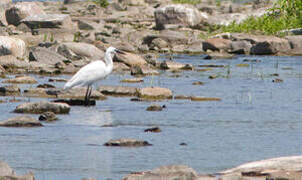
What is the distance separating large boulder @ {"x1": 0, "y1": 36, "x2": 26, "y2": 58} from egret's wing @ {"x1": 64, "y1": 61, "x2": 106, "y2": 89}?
9.79m

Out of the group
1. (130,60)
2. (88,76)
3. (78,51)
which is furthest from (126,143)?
(78,51)

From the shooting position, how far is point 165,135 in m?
11.1

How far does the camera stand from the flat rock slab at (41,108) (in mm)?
13008

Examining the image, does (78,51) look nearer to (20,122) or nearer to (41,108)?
(41,108)

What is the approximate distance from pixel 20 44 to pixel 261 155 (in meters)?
16.8

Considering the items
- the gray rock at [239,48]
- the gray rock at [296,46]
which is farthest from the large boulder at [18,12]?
the gray rock at [296,46]

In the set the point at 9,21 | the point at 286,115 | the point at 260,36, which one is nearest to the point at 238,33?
the point at 260,36

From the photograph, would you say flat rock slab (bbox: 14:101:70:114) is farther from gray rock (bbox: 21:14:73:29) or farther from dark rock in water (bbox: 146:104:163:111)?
gray rock (bbox: 21:14:73:29)

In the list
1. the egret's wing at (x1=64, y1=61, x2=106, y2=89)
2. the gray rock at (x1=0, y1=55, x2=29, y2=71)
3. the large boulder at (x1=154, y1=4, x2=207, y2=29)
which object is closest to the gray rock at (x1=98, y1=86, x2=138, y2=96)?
the egret's wing at (x1=64, y1=61, x2=106, y2=89)

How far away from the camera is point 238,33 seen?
121 feet

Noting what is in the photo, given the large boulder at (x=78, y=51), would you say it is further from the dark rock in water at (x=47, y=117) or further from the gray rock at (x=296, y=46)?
the dark rock in water at (x=47, y=117)

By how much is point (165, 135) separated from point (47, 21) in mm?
27146

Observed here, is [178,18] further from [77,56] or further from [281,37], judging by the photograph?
[77,56]

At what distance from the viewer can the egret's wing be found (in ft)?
49.2
